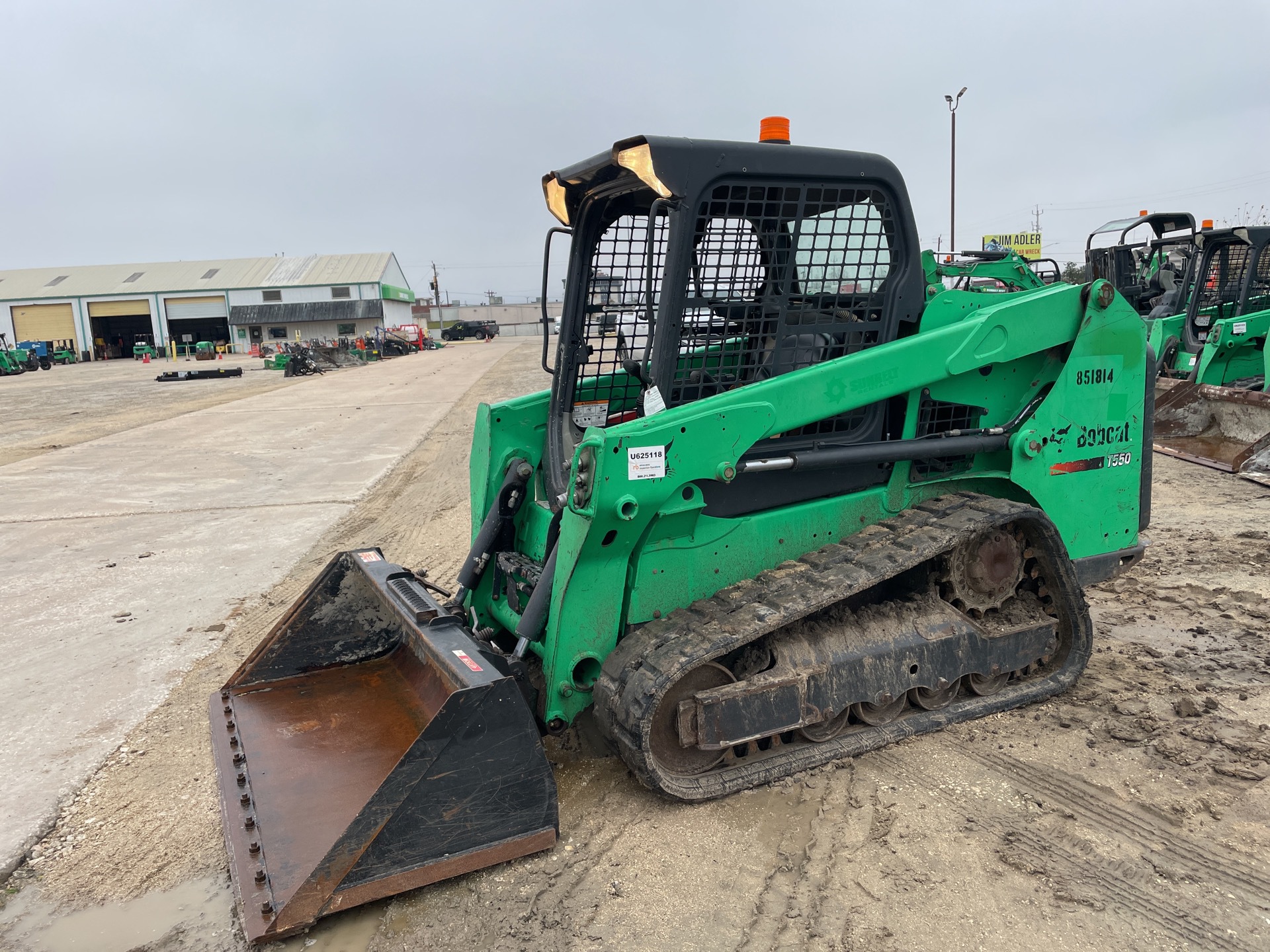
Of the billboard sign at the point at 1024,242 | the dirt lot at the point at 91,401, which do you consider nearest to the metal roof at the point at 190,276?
the dirt lot at the point at 91,401

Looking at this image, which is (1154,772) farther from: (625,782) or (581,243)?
(581,243)

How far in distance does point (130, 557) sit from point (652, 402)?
541 cm

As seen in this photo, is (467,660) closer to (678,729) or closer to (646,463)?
(678,729)

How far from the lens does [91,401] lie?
72.9ft

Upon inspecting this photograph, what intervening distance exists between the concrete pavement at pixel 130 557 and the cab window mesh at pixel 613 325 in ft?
8.44

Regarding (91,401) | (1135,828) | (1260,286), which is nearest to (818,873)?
(1135,828)

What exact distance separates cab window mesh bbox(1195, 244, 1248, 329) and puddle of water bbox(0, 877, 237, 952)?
13197 mm

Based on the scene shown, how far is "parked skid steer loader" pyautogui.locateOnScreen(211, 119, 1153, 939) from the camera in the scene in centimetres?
292

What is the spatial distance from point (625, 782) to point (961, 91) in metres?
29.2

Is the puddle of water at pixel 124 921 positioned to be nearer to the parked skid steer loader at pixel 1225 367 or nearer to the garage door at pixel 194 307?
the parked skid steer loader at pixel 1225 367

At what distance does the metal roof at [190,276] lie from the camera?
5834cm

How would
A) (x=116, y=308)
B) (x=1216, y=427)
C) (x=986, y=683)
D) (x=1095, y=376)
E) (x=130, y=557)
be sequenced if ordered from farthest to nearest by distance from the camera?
(x=116, y=308) < (x=1216, y=427) < (x=130, y=557) < (x=1095, y=376) < (x=986, y=683)

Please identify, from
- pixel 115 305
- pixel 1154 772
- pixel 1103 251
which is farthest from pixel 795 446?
pixel 115 305

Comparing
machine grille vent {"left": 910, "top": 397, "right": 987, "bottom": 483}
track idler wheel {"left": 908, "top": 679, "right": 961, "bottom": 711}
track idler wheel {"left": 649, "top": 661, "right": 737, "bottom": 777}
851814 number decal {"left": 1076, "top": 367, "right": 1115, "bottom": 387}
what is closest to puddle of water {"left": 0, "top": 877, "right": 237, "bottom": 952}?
track idler wheel {"left": 649, "top": 661, "right": 737, "bottom": 777}
